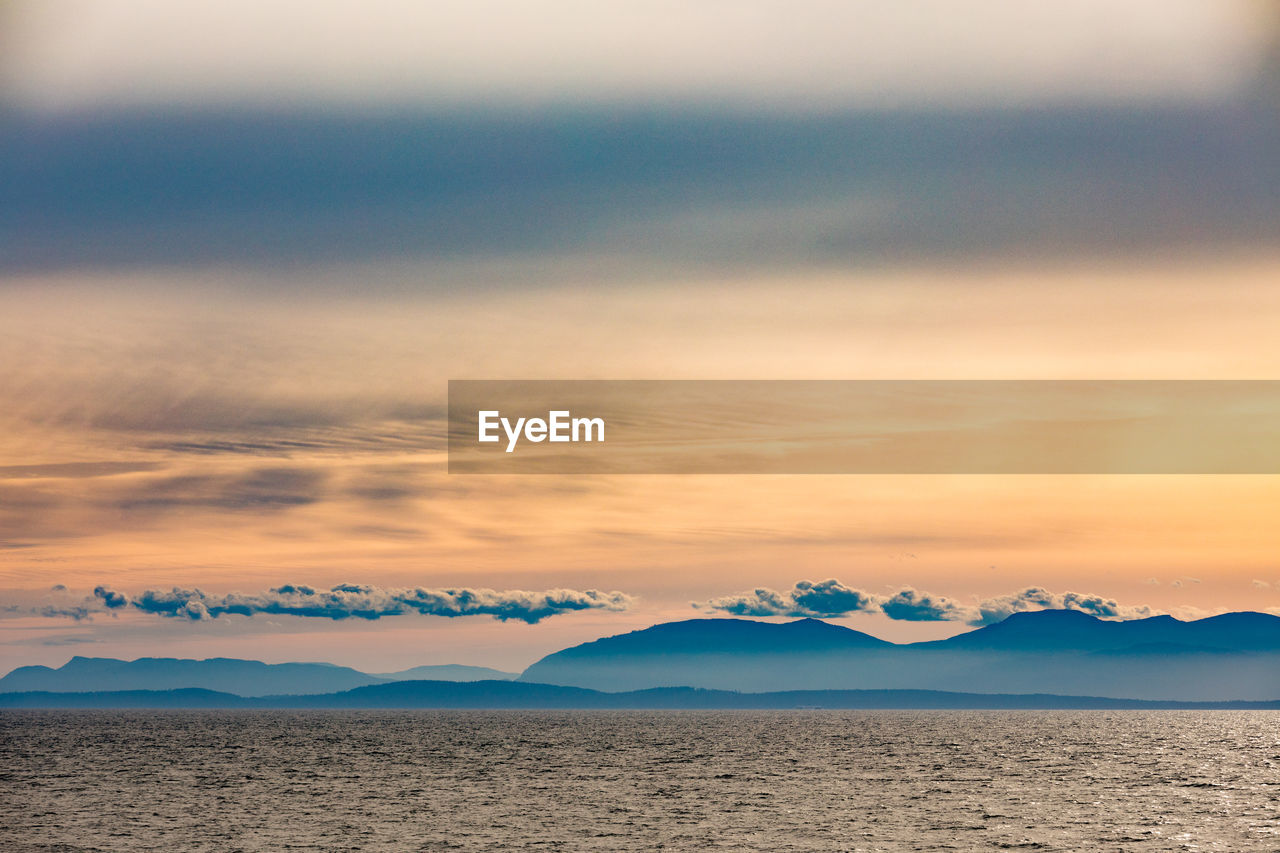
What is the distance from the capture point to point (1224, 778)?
472 feet

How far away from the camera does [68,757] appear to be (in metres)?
184

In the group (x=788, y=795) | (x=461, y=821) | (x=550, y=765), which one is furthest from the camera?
(x=550, y=765)

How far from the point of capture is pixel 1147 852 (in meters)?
79.7

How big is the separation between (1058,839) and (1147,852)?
21.7 feet

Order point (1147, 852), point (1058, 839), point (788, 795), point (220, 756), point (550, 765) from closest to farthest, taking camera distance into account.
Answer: point (1147, 852) → point (1058, 839) → point (788, 795) → point (550, 765) → point (220, 756)

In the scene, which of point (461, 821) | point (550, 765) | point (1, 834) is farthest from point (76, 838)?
point (550, 765)

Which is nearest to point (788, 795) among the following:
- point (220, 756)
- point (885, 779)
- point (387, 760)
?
point (885, 779)

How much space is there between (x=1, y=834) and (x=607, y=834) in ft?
138

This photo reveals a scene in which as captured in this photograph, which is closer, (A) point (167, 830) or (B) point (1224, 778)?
(A) point (167, 830)

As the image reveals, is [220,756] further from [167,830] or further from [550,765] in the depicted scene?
[167,830]

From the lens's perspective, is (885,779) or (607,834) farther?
(885,779)

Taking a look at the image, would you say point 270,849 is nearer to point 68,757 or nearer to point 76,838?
point 76,838

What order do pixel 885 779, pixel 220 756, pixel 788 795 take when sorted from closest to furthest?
pixel 788 795 → pixel 885 779 → pixel 220 756

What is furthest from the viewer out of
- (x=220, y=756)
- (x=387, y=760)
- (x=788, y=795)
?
(x=220, y=756)
